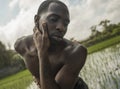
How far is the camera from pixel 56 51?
5.60 feet

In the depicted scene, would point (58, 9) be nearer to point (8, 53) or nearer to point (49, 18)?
point (49, 18)

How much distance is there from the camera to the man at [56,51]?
162 cm

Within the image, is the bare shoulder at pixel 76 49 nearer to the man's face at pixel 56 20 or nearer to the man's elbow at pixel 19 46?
the man's face at pixel 56 20

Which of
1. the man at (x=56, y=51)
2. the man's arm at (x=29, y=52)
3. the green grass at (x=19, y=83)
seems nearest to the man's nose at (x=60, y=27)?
the man at (x=56, y=51)

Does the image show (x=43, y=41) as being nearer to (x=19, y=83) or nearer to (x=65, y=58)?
(x=65, y=58)

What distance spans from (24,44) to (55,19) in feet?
1.07

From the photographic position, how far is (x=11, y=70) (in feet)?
90.8

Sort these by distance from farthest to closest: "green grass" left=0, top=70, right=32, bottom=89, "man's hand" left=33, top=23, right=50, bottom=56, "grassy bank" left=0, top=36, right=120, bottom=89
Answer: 1. "grassy bank" left=0, top=36, right=120, bottom=89
2. "green grass" left=0, top=70, right=32, bottom=89
3. "man's hand" left=33, top=23, right=50, bottom=56

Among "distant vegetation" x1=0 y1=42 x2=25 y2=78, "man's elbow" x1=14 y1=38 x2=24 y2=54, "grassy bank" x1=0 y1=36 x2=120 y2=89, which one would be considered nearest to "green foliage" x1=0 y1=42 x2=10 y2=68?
"distant vegetation" x1=0 y1=42 x2=25 y2=78

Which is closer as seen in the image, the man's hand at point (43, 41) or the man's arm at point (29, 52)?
the man's hand at point (43, 41)

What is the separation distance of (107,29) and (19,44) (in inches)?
1202

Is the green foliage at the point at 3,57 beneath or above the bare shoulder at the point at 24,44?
beneath

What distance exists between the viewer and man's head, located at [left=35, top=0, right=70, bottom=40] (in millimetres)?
1654

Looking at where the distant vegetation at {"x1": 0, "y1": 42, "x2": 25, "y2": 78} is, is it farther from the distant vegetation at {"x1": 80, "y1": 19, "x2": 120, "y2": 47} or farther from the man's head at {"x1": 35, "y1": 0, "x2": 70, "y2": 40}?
the man's head at {"x1": 35, "y1": 0, "x2": 70, "y2": 40}
